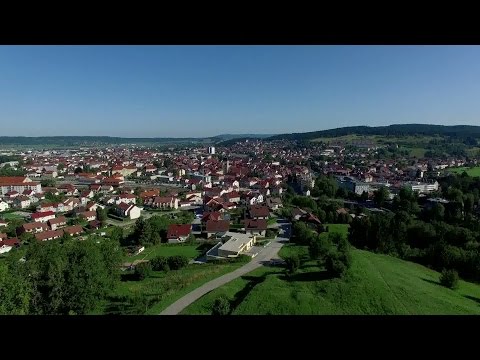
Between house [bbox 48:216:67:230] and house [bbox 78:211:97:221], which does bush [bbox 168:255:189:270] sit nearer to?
house [bbox 48:216:67:230]

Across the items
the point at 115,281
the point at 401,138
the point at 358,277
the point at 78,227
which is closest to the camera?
the point at 358,277

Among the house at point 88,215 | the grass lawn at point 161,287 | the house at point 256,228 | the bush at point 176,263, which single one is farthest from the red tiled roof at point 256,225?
the house at point 88,215

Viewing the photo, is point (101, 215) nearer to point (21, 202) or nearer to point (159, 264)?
point (21, 202)

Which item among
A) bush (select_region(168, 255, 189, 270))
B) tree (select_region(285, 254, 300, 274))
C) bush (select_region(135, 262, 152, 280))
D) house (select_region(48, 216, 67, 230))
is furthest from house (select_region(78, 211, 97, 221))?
tree (select_region(285, 254, 300, 274))

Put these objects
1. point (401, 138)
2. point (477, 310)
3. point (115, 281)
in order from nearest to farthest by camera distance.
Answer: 1. point (477, 310)
2. point (115, 281)
3. point (401, 138)
